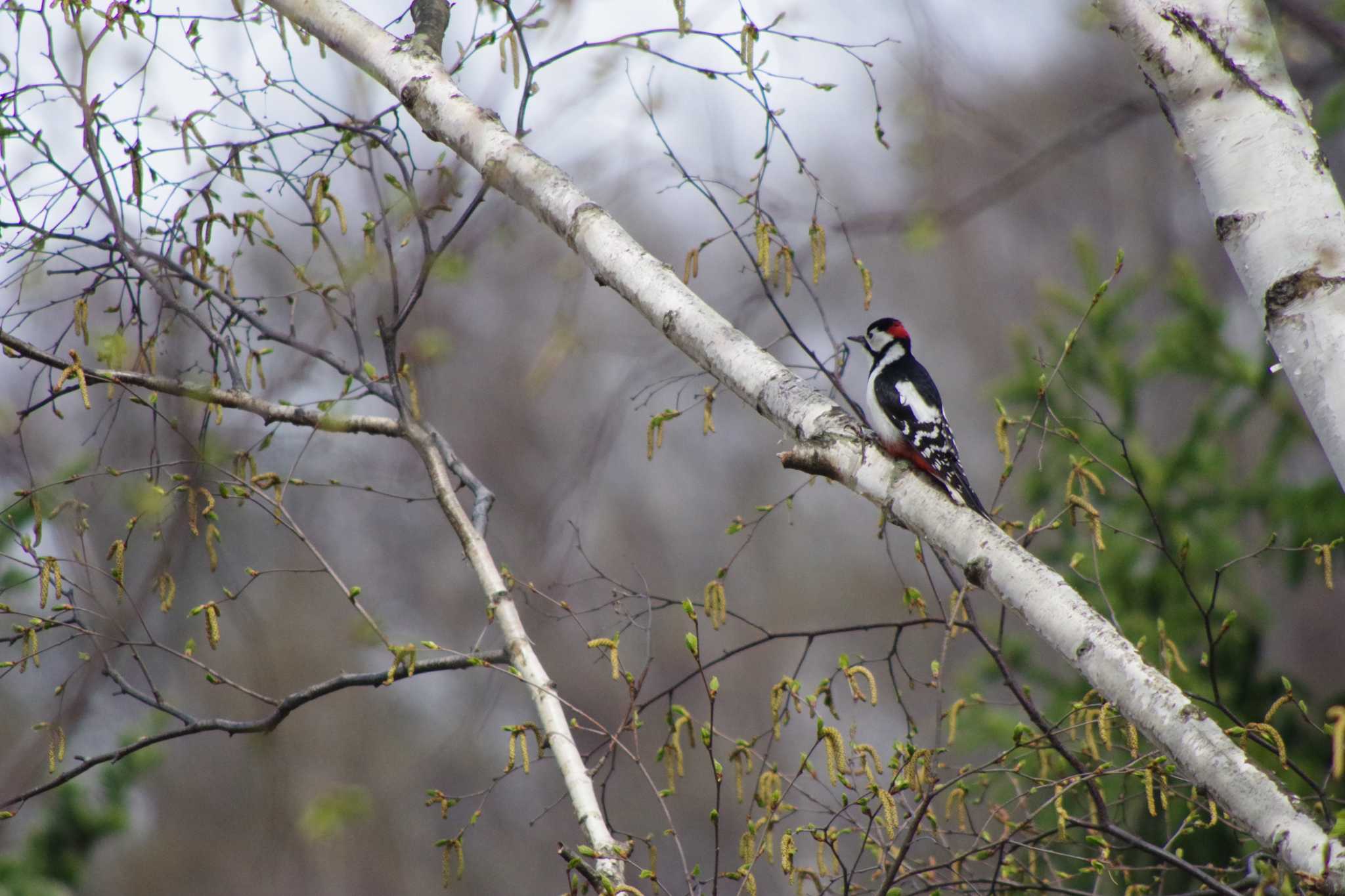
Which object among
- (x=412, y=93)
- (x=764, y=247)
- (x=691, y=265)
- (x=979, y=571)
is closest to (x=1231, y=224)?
(x=979, y=571)

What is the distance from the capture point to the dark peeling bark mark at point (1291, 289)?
1.52 m

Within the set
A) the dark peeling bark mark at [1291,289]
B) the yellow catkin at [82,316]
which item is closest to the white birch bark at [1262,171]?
the dark peeling bark mark at [1291,289]

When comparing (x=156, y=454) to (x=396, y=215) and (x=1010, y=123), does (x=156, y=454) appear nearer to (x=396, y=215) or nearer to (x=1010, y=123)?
(x=396, y=215)

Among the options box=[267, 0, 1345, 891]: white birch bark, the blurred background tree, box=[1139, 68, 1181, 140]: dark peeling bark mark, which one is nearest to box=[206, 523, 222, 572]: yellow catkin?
the blurred background tree

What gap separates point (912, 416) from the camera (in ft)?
13.0

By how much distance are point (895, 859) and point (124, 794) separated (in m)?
4.19

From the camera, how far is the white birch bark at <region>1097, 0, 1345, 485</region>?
151 cm

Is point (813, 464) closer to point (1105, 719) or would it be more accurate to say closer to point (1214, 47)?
point (1105, 719)

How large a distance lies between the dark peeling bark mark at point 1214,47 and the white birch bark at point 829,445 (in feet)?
2.92

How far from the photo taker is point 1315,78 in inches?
54.2

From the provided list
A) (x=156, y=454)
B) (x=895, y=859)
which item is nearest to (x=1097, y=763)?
(x=895, y=859)

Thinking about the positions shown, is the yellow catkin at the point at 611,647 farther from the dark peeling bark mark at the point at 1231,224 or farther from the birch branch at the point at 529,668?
the dark peeling bark mark at the point at 1231,224

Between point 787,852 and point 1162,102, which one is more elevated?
point 1162,102

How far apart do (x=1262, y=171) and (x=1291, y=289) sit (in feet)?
0.67
